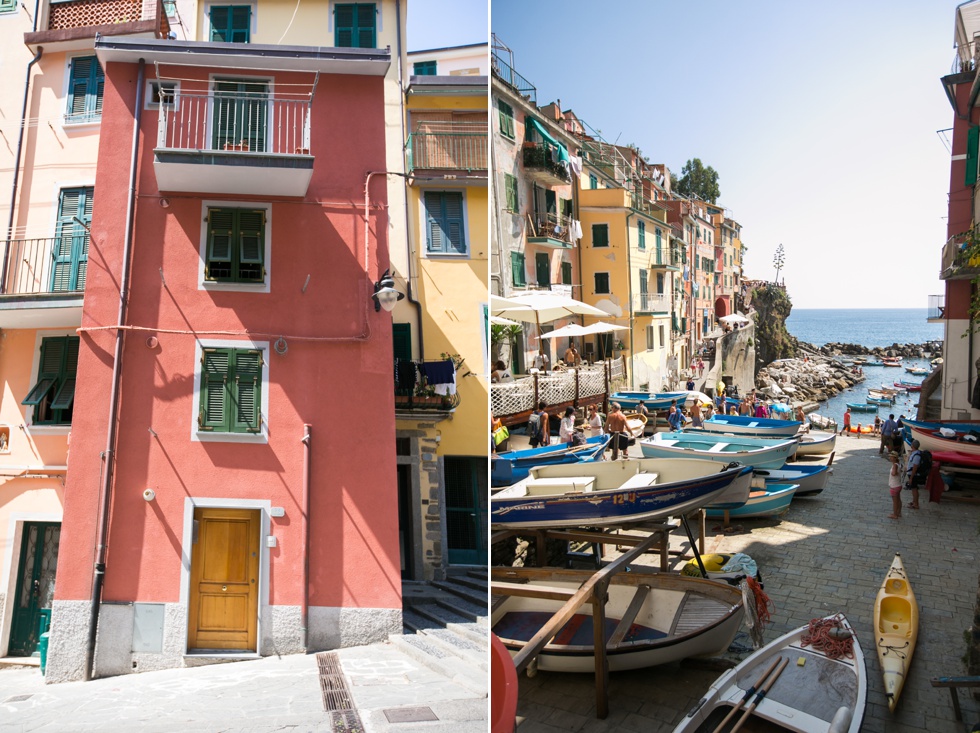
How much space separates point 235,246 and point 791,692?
5350mm

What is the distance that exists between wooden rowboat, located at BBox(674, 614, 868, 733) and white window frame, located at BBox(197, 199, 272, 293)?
15.5 feet

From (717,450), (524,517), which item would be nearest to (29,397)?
(524,517)

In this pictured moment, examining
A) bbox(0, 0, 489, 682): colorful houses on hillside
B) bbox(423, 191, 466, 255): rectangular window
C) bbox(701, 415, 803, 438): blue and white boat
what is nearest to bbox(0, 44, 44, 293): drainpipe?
bbox(0, 0, 489, 682): colorful houses on hillside

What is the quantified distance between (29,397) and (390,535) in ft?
12.5

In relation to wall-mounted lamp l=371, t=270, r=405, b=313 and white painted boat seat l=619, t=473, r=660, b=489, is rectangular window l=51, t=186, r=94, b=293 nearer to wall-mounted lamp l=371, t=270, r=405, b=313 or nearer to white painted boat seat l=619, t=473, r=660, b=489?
wall-mounted lamp l=371, t=270, r=405, b=313

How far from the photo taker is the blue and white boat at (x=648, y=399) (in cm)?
1420

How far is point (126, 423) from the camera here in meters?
5.88

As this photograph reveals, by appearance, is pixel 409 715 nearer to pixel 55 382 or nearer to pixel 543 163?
pixel 55 382

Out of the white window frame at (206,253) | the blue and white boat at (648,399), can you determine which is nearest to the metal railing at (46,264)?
the white window frame at (206,253)

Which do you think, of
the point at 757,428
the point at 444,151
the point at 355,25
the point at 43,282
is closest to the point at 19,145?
the point at 43,282

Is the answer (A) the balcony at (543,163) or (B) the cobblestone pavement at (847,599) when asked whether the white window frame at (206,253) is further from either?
(A) the balcony at (543,163)

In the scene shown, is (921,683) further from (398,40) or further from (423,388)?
(398,40)

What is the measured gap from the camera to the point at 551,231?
44.4 ft

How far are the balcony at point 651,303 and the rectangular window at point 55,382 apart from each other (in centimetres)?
1265
